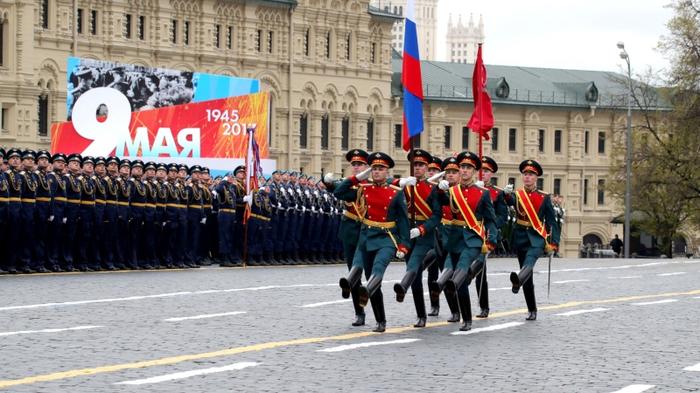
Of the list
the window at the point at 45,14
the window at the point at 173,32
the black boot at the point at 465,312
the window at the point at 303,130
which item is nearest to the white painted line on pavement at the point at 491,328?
the black boot at the point at 465,312

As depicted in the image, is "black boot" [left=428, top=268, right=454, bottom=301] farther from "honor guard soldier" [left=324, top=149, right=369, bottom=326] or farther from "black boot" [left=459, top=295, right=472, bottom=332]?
"honor guard soldier" [left=324, top=149, right=369, bottom=326]

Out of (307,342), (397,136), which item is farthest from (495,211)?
(397,136)

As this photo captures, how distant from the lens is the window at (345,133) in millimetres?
89375

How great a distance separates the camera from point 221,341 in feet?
50.4

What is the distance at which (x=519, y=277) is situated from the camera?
18.4m

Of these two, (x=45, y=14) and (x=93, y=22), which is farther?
(x=93, y=22)

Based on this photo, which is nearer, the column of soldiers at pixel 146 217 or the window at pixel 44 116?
the column of soldiers at pixel 146 217

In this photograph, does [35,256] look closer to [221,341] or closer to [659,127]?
[221,341]

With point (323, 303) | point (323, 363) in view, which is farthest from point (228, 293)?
point (323, 363)

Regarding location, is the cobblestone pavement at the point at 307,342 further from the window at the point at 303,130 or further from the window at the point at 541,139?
the window at the point at 541,139

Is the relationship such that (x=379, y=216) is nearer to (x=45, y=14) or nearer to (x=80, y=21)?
(x=45, y=14)

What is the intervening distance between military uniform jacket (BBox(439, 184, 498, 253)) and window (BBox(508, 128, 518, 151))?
284 feet

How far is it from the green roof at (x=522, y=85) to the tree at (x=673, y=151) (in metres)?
21.6

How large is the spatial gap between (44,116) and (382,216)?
55.2 m
